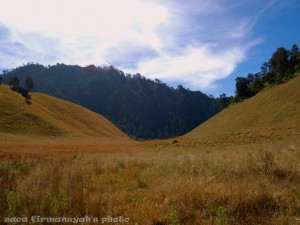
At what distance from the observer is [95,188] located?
8.41 metres

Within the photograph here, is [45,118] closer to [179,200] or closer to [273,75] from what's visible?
[273,75]

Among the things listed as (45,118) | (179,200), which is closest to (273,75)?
(45,118)

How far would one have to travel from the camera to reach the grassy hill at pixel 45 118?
93.9 metres

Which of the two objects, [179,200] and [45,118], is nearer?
[179,200]

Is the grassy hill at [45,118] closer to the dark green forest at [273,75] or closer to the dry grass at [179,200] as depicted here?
the dark green forest at [273,75]

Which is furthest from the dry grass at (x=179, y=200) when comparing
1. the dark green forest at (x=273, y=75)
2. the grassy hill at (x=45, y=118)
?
the dark green forest at (x=273, y=75)

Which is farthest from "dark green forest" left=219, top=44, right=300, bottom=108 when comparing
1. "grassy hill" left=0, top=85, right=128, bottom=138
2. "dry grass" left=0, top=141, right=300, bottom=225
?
"dry grass" left=0, top=141, right=300, bottom=225

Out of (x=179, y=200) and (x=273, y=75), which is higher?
(x=273, y=75)

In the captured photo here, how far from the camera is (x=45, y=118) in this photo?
107875 millimetres

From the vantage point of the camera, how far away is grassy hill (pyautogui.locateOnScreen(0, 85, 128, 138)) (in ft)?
308

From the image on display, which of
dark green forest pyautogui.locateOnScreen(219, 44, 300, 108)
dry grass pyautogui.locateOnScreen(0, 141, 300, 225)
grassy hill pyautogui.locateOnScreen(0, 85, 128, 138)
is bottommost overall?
dry grass pyautogui.locateOnScreen(0, 141, 300, 225)

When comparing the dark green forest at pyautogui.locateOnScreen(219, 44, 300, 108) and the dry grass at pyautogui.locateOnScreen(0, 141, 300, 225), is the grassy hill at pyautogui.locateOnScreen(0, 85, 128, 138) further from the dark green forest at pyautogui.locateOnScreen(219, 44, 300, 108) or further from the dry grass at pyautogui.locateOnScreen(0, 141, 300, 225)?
the dry grass at pyautogui.locateOnScreen(0, 141, 300, 225)

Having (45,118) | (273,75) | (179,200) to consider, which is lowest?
(179,200)

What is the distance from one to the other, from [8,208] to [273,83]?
112 metres
